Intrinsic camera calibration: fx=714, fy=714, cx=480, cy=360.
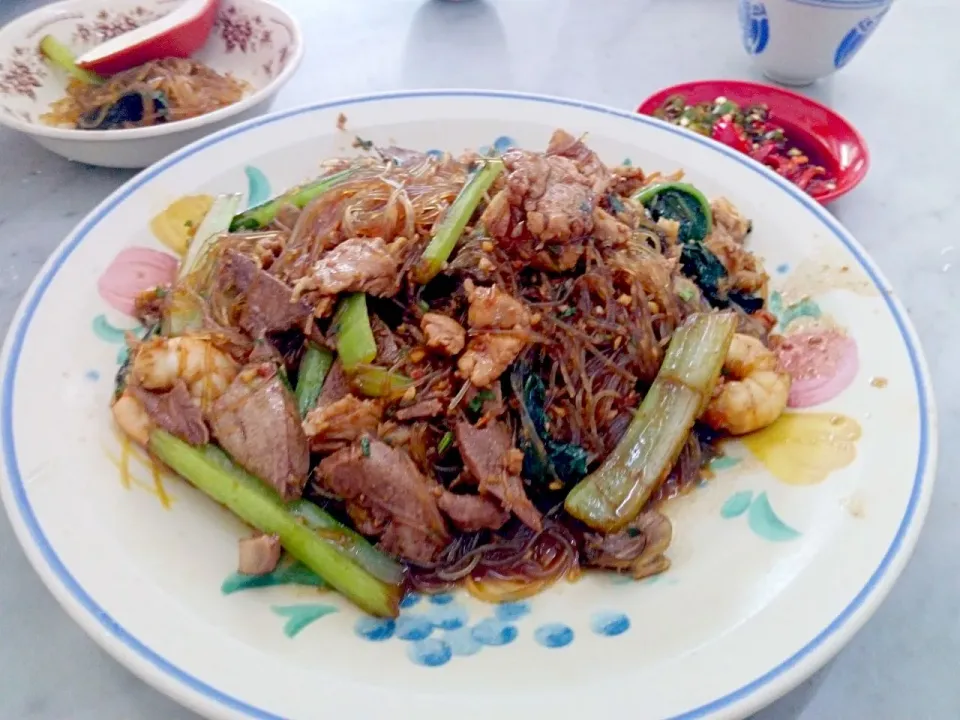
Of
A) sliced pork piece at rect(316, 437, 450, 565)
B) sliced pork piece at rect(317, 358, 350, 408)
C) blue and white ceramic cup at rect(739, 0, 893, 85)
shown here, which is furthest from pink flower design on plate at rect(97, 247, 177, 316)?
blue and white ceramic cup at rect(739, 0, 893, 85)

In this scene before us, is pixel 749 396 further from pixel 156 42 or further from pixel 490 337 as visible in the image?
pixel 156 42

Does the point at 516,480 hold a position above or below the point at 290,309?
below

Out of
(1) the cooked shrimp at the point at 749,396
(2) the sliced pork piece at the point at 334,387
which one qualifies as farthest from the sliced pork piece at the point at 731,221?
(2) the sliced pork piece at the point at 334,387

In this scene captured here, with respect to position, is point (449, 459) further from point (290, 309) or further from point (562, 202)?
point (562, 202)

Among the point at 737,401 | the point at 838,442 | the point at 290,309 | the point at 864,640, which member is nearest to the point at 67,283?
the point at 290,309

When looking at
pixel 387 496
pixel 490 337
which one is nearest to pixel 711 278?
pixel 490 337

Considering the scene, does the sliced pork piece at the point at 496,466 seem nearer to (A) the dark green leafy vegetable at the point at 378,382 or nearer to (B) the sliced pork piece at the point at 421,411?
(B) the sliced pork piece at the point at 421,411
